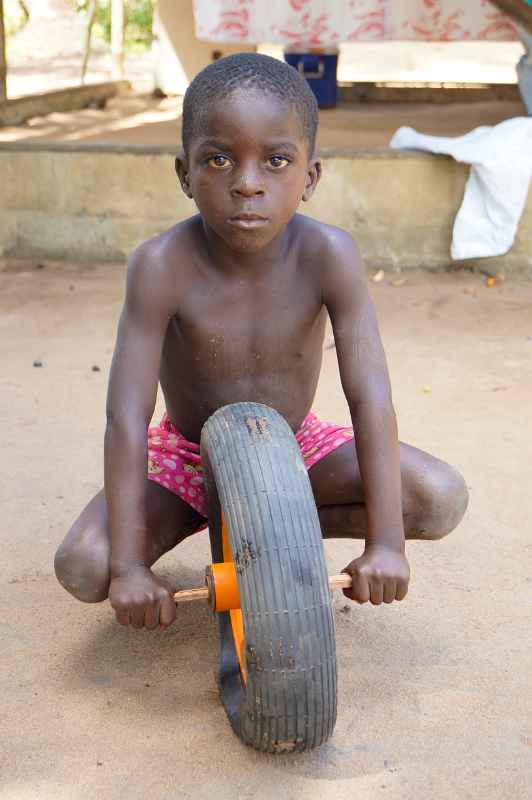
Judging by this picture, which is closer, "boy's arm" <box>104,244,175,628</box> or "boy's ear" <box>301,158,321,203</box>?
"boy's arm" <box>104,244,175,628</box>

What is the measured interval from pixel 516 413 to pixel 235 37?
4013mm

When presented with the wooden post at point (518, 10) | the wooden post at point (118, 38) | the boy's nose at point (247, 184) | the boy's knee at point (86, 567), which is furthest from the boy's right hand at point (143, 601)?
the wooden post at point (118, 38)

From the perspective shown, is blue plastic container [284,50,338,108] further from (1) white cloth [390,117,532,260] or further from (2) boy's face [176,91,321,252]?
(2) boy's face [176,91,321,252]

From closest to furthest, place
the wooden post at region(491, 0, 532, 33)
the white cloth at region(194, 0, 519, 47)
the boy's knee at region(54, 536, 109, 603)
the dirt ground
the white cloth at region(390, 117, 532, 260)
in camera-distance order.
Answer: the dirt ground, the boy's knee at region(54, 536, 109, 603), the white cloth at region(390, 117, 532, 260), the wooden post at region(491, 0, 532, 33), the white cloth at region(194, 0, 519, 47)

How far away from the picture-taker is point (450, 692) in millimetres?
2037

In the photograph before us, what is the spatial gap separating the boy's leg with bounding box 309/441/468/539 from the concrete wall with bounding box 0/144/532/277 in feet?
10.9

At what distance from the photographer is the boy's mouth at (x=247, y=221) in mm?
1830

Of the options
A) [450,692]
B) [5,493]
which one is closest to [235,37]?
[5,493]

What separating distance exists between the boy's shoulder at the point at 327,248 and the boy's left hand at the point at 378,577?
1.90ft

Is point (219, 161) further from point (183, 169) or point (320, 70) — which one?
point (320, 70)

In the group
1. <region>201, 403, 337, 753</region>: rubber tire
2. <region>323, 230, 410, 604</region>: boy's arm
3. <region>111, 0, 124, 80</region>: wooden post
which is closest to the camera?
<region>201, 403, 337, 753</region>: rubber tire

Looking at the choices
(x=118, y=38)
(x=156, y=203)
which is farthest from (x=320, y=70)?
(x=156, y=203)

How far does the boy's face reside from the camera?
5.88 ft

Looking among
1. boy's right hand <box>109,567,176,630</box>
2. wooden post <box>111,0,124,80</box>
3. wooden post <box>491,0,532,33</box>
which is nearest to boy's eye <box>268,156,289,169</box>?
boy's right hand <box>109,567,176,630</box>
